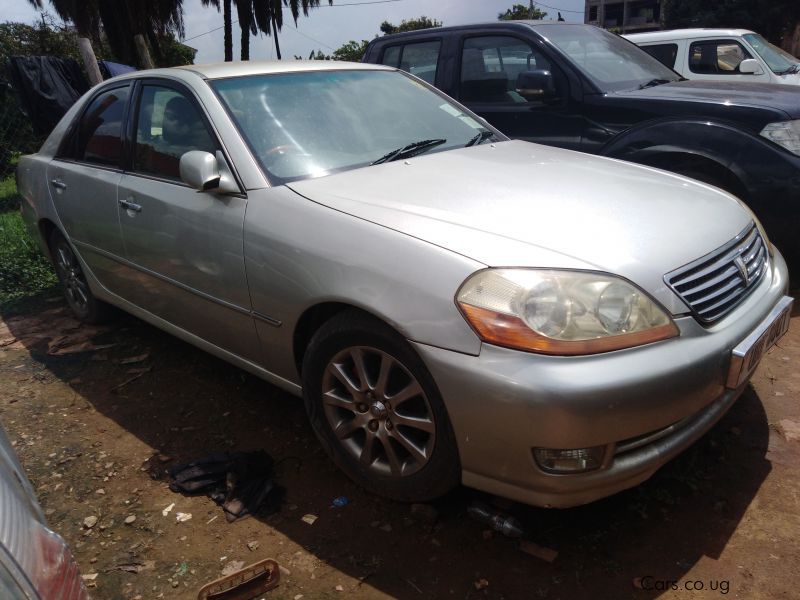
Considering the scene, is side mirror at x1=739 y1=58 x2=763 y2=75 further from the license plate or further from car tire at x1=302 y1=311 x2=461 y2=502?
car tire at x1=302 y1=311 x2=461 y2=502

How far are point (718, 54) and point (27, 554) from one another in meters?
8.51

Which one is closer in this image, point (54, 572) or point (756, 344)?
point (54, 572)

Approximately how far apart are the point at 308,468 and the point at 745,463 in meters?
1.77

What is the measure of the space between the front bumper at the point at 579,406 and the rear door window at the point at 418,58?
13.2 feet

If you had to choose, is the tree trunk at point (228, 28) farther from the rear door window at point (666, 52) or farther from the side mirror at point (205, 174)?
the side mirror at point (205, 174)

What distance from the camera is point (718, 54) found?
774 centimetres

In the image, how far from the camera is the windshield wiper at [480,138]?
3455 millimetres

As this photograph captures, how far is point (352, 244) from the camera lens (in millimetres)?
2361

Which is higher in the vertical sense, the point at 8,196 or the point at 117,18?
the point at 117,18

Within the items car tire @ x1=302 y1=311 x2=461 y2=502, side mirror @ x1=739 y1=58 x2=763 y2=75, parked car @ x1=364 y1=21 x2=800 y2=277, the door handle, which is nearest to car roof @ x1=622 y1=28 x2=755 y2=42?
side mirror @ x1=739 y1=58 x2=763 y2=75

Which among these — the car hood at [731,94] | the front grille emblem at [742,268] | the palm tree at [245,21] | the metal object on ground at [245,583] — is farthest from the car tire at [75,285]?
the palm tree at [245,21]

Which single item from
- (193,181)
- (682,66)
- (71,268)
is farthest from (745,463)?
(682,66)

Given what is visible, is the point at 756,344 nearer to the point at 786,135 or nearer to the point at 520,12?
the point at 786,135

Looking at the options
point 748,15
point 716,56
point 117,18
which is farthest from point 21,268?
point 748,15
